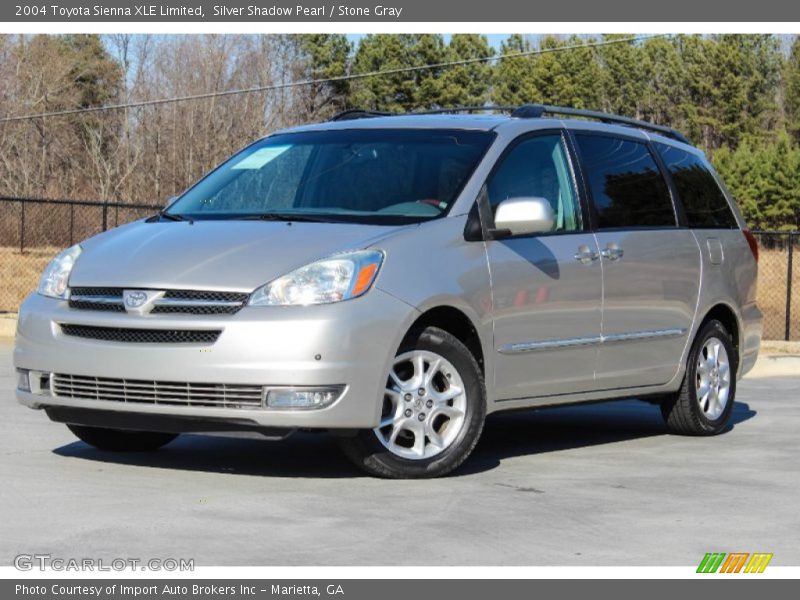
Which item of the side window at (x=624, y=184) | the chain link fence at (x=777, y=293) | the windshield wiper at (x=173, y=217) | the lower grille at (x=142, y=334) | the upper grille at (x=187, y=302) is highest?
the side window at (x=624, y=184)

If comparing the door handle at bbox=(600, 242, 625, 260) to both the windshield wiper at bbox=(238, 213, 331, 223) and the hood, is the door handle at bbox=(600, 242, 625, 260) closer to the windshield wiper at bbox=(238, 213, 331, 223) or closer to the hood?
the hood

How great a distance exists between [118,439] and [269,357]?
68.6 inches

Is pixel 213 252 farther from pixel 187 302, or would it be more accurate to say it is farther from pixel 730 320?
pixel 730 320

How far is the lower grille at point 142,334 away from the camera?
6844 millimetres

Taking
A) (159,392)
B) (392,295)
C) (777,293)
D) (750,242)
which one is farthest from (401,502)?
(777,293)

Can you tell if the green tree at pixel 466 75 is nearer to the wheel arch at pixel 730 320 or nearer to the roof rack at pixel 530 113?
the wheel arch at pixel 730 320

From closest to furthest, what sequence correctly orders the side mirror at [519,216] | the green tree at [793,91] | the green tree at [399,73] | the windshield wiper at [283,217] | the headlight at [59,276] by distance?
the headlight at [59,276] < the windshield wiper at [283,217] < the side mirror at [519,216] < the green tree at [399,73] < the green tree at [793,91]

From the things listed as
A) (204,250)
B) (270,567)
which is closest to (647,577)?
(270,567)

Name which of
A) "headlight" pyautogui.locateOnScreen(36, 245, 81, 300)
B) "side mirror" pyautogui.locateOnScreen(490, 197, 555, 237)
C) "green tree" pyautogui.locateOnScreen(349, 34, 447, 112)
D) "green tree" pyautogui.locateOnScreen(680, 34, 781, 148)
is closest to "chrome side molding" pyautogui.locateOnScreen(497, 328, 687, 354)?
"side mirror" pyautogui.locateOnScreen(490, 197, 555, 237)

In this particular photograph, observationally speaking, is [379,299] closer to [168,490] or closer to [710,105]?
[168,490]

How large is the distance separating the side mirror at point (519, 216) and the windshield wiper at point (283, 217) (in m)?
0.90

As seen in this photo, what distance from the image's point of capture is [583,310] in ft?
27.6

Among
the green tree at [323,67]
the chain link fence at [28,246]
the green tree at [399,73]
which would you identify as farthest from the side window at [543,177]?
the green tree at [399,73]

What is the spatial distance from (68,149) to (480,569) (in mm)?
65969
